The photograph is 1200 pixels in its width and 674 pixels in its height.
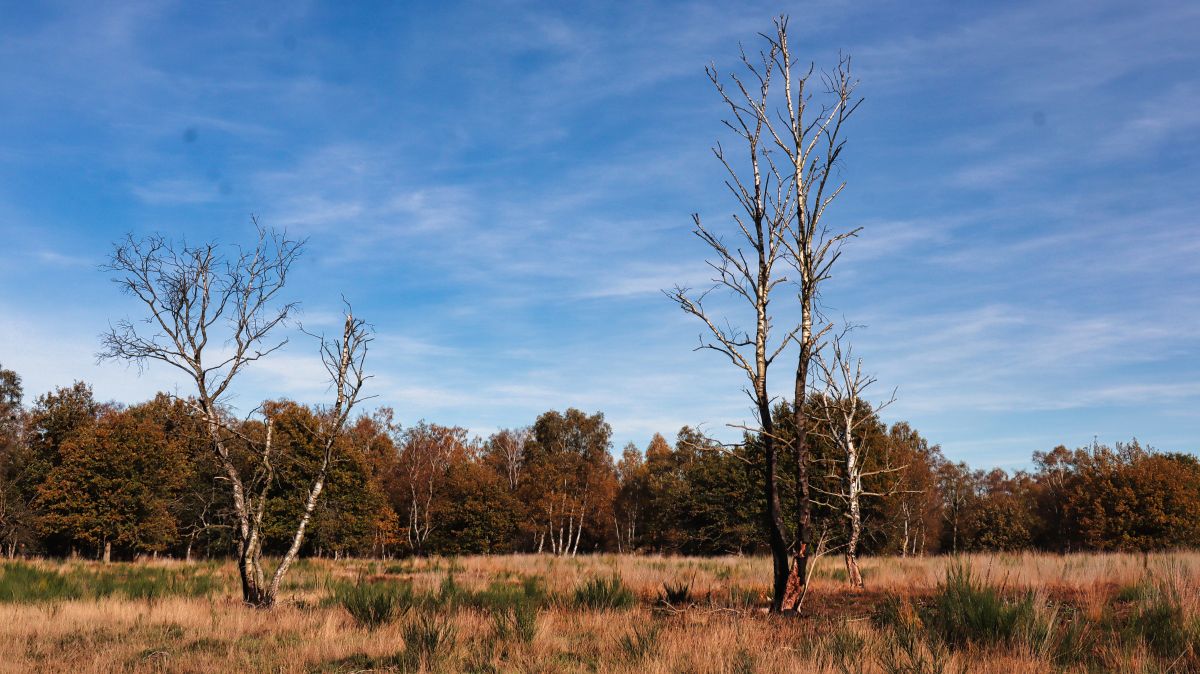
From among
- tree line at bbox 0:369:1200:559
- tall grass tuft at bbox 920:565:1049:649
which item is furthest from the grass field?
tree line at bbox 0:369:1200:559

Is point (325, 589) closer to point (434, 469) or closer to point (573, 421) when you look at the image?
point (434, 469)

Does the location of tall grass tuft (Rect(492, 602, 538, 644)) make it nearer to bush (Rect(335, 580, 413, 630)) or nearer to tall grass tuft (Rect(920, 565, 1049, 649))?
bush (Rect(335, 580, 413, 630))

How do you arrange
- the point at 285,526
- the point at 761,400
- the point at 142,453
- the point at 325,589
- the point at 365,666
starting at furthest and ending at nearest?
the point at 142,453 → the point at 285,526 → the point at 325,589 → the point at 761,400 → the point at 365,666

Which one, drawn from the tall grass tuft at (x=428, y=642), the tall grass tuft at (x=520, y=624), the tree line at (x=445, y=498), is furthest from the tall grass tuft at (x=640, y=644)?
the tree line at (x=445, y=498)

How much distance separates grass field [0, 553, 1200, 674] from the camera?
24.8 feet

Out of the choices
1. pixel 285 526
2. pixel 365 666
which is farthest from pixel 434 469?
pixel 365 666

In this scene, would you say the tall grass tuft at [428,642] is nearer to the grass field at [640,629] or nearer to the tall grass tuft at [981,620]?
the grass field at [640,629]

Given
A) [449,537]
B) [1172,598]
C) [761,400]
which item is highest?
[761,400]

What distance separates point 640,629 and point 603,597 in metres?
3.70

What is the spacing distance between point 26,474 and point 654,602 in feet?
164

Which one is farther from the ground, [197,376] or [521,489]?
[197,376]

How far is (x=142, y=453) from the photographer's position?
45.2m

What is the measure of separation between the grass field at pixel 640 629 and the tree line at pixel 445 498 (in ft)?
53.0

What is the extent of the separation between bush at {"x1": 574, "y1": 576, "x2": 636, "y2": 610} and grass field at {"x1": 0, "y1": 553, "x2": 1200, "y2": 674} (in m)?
0.04
